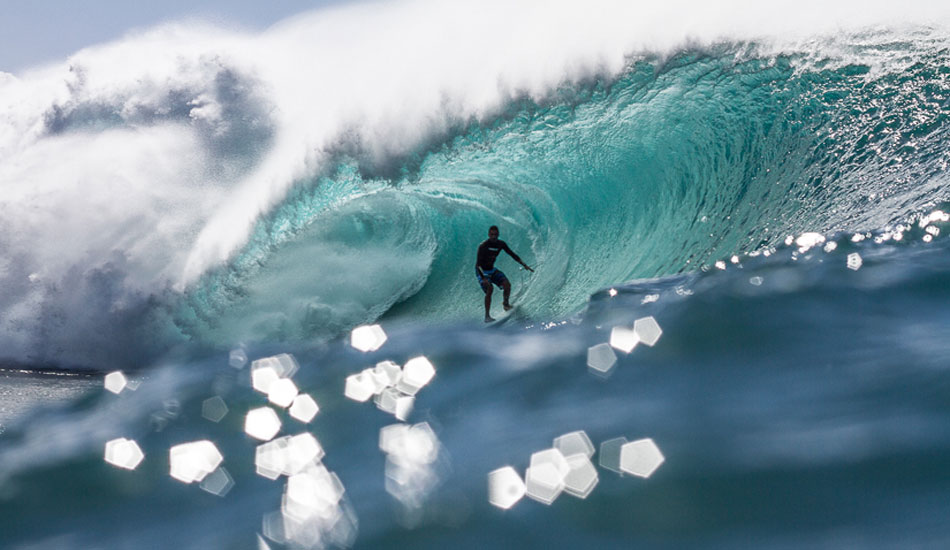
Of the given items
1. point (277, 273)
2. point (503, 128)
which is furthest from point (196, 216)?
point (503, 128)

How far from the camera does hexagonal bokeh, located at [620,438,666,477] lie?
1.92 metres

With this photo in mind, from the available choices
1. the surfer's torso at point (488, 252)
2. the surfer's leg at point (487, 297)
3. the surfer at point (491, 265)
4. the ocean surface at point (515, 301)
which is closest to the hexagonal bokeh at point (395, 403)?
the ocean surface at point (515, 301)

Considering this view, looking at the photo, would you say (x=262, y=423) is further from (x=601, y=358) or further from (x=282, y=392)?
(x=601, y=358)

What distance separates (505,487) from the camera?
1.99m

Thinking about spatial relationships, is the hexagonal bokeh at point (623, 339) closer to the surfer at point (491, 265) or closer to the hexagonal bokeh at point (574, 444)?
the hexagonal bokeh at point (574, 444)

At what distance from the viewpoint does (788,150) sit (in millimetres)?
7945

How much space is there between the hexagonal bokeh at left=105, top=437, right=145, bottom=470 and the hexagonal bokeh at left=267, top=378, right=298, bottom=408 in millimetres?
486

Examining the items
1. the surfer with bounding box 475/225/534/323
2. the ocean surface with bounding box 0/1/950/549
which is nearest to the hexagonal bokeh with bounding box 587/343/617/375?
the ocean surface with bounding box 0/1/950/549

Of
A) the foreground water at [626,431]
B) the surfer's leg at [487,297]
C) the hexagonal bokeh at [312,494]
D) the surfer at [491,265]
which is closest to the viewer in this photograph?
the foreground water at [626,431]

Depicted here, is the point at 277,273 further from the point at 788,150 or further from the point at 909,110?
the point at 909,110

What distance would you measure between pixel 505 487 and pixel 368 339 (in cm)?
134

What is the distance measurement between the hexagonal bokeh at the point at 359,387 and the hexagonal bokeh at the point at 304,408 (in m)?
0.13

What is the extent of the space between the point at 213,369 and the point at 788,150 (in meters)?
7.03

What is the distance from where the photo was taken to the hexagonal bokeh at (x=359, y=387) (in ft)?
8.56
